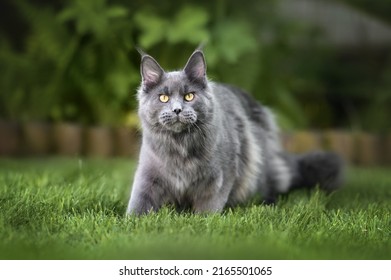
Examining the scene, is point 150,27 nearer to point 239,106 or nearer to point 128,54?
point 128,54

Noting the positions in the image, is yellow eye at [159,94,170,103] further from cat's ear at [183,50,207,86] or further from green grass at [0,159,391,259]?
green grass at [0,159,391,259]

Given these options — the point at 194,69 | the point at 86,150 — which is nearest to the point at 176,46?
the point at 86,150

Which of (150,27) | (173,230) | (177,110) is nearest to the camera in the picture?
(173,230)

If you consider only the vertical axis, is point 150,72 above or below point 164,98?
above

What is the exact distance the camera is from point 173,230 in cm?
252

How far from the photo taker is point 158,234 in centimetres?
249

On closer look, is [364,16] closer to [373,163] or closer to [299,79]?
[299,79]

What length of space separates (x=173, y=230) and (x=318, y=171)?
1874 mm

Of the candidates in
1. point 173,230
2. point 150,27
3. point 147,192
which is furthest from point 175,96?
point 150,27

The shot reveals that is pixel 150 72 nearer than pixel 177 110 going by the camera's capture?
No

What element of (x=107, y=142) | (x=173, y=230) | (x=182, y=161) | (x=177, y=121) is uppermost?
(x=177, y=121)

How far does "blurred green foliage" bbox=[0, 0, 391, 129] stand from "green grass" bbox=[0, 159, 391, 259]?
245 cm

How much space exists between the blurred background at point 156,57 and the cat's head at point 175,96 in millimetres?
2489

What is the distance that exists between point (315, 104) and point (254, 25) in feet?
5.17
